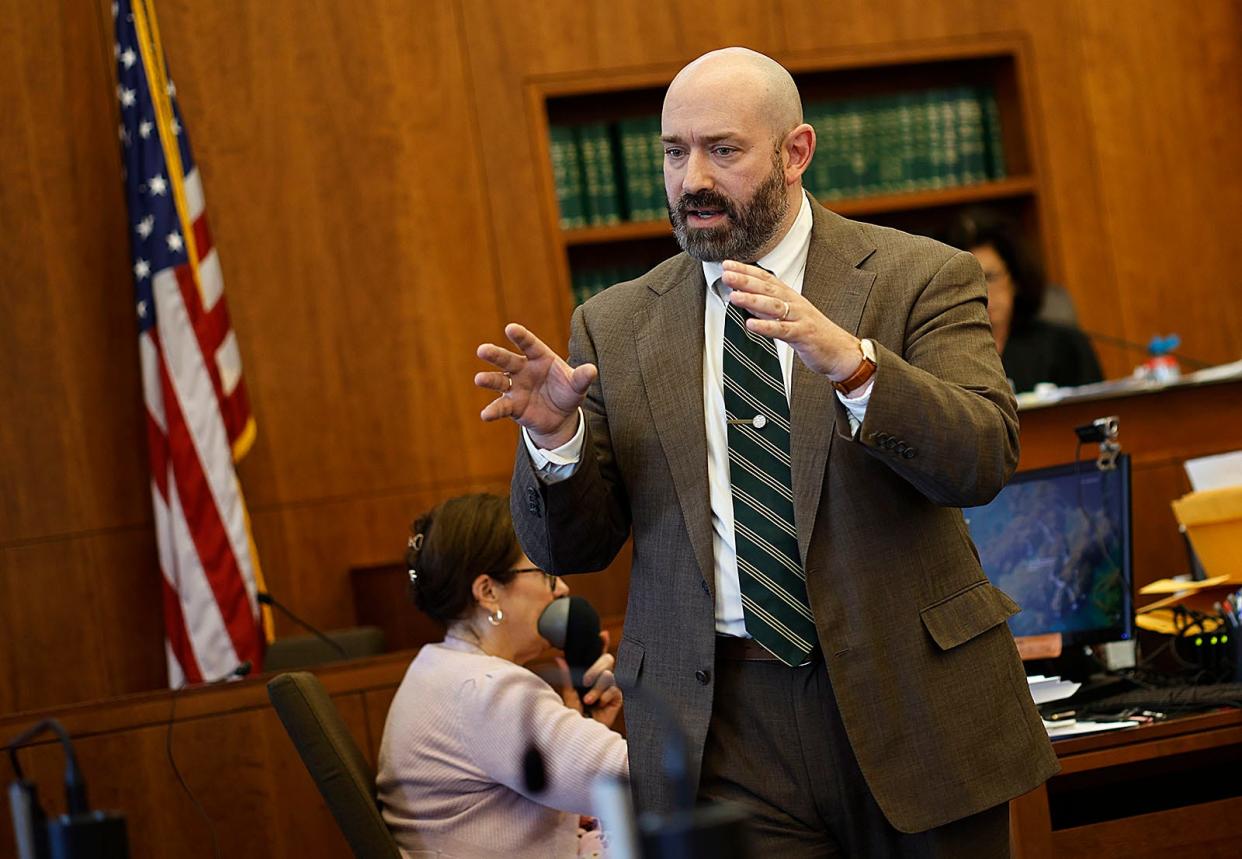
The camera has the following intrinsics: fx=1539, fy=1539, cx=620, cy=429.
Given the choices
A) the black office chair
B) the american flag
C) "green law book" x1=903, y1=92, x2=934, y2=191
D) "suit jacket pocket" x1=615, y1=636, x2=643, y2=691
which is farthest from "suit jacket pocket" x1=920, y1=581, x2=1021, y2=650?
"green law book" x1=903, y1=92, x2=934, y2=191

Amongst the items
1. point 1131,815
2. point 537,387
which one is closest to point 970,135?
point 1131,815

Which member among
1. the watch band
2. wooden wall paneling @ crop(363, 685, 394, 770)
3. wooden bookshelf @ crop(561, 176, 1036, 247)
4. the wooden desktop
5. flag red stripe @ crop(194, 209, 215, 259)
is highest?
flag red stripe @ crop(194, 209, 215, 259)

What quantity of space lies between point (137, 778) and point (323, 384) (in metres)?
2.44

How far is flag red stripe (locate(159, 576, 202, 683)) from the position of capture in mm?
4852

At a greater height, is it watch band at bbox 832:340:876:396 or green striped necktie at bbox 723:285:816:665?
watch band at bbox 832:340:876:396

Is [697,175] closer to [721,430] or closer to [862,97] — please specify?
[721,430]

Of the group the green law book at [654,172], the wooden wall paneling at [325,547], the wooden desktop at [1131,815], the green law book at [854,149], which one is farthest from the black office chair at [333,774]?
the green law book at [854,149]

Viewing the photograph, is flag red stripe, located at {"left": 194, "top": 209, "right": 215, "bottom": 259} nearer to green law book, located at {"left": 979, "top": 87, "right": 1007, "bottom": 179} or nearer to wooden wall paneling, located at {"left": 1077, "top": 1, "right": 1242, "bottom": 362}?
green law book, located at {"left": 979, "top": 87, "right": 1007, "bottom": 179}

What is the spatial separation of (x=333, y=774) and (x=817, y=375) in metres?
1.03

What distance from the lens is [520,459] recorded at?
80.3 inches

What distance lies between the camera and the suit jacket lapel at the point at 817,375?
1.95m

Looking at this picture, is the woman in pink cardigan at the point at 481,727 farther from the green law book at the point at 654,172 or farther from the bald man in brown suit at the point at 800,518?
the green law book at the point at 654,172

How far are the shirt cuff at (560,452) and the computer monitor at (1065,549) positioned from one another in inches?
54.3

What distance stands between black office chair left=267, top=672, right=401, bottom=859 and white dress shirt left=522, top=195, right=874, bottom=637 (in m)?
0.72
